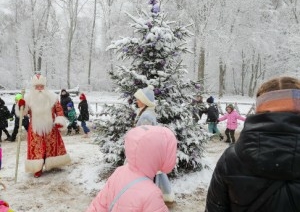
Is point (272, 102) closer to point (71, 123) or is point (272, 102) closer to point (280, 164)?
point (280, 164)

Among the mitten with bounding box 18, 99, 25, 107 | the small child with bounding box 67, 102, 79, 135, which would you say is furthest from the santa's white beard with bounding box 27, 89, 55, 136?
the small child with bounding box 67, 102, 79, 135

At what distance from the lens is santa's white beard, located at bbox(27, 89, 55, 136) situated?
695 cm

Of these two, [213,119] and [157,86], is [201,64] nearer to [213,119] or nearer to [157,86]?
[213,119]

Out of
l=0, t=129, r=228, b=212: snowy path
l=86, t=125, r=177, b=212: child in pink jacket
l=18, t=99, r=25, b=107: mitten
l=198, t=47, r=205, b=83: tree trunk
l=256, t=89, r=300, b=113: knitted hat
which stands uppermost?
l=198, t=47, r=205, b=83: tree trunk

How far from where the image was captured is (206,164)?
7164 mm

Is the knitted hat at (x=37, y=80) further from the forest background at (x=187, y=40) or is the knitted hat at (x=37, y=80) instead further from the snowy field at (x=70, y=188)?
the forest background at (x=187, y=40)

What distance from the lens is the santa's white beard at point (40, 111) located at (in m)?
6.95

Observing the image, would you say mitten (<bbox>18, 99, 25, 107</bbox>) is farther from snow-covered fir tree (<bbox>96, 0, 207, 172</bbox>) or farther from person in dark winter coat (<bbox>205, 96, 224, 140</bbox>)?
person in dark winter coat (<bbox>205, 96, 224, 140</bbox>)

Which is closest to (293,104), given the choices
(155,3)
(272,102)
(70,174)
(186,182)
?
(272,102)

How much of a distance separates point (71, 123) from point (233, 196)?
11.6 m

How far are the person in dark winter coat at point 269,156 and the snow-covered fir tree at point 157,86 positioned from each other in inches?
184

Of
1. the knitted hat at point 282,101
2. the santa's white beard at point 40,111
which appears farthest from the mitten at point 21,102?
the knitted hat at point 282,101

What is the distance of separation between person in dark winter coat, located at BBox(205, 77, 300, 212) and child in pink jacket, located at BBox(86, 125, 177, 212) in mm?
501

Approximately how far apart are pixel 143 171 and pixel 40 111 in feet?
17.1
